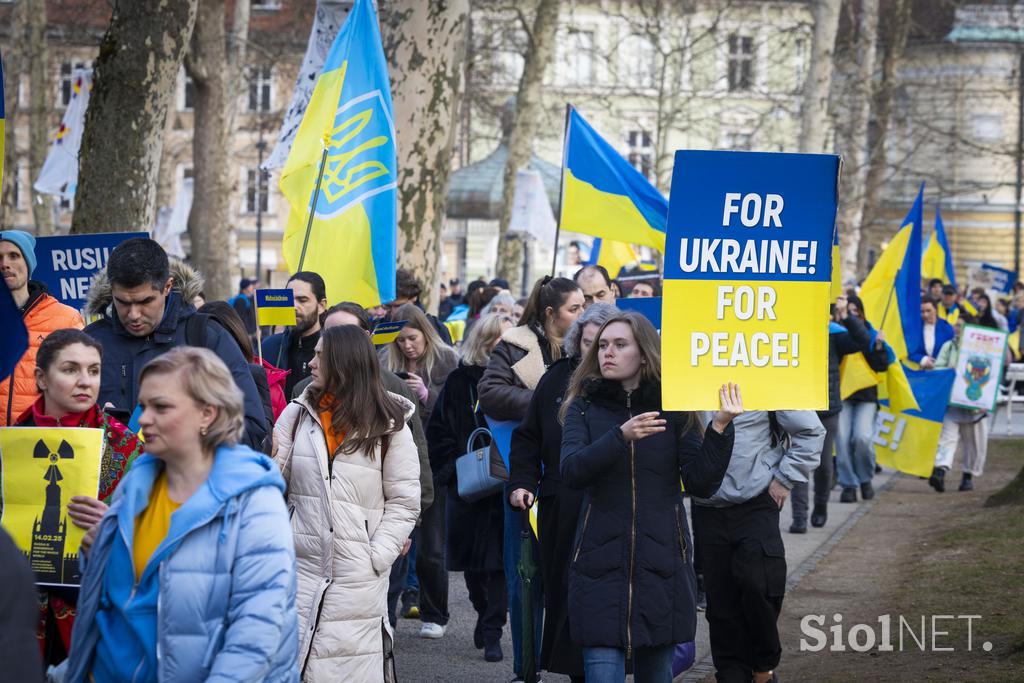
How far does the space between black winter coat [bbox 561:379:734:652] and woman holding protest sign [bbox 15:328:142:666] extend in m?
1.66

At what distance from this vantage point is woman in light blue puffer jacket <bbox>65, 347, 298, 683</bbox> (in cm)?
378

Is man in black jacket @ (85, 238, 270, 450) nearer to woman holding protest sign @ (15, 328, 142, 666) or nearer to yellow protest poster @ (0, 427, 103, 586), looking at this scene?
woman holding protest sign @ (15, 328, 142, 666)

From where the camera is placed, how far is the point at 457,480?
8.21 metres

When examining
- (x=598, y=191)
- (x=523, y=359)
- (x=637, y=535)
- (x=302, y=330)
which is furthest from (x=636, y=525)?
(x=598, y=191)

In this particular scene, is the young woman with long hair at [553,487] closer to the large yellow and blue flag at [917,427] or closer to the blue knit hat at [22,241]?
the blue knit hat at [22,241]

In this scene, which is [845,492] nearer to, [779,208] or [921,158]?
[779,208]

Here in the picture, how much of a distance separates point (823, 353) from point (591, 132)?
17.6 ft

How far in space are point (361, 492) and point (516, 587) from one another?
6.40 ft

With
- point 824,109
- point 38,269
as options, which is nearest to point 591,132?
point 38,269

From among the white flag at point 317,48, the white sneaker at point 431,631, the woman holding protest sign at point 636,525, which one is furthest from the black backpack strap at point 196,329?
the white flag at point 317,48

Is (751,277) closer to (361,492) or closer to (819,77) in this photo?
(361,492)

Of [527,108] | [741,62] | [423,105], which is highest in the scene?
[741,62]

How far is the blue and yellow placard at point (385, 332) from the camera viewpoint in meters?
8.50

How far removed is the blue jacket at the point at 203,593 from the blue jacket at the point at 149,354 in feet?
5.69
